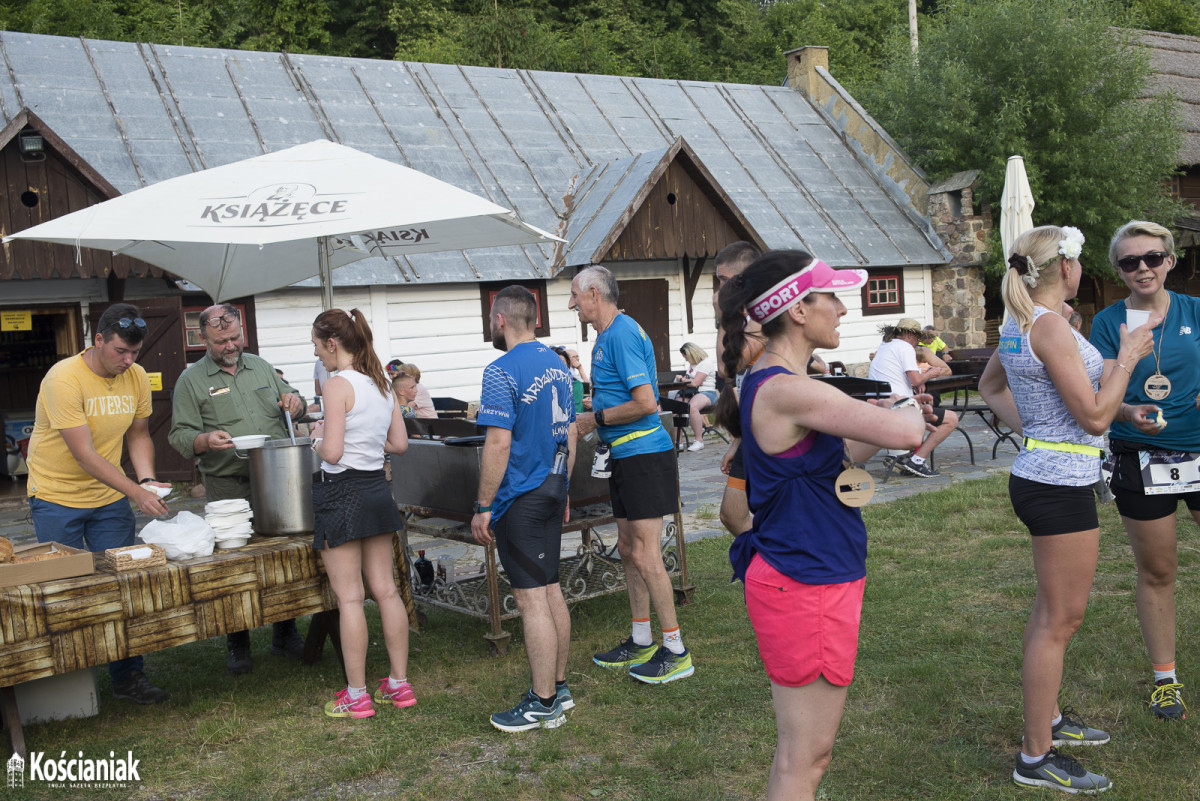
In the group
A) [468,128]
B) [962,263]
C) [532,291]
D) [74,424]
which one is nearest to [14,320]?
[532,291]

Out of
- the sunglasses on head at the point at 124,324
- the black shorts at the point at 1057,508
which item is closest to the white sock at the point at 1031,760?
the black shorts at the point at 1057,508

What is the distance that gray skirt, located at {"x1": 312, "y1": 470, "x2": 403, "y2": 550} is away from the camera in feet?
15.2

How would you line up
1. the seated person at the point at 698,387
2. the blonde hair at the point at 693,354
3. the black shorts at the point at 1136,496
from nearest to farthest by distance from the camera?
1. the black shorts at the point at 1136,496
2. the seated person at the point at 698,387
3. the blonde hair at the point at 693,354

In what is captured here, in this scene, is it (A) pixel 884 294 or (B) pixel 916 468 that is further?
(A) pixel 884 294

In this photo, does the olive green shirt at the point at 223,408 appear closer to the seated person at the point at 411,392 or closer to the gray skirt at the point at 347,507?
the gray skirt at the point at 347,507

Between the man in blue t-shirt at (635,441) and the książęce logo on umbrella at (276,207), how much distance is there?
54.2 inches

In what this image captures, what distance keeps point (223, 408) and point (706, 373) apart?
8.35 meters

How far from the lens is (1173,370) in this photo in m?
4.11

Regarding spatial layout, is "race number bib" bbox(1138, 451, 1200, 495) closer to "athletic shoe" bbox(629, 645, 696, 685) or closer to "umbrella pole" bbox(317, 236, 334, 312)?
"athletic shoe" bbox(629, 645, 696, 685)

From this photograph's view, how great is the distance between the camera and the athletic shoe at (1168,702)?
402cm

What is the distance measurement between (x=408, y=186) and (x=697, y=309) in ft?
38.3

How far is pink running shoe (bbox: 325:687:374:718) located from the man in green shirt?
922 mm

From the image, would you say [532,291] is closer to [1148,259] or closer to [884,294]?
[884,294]

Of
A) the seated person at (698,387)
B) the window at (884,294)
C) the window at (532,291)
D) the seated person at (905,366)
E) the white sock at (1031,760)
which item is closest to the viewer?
the white sock at (1031,760)
